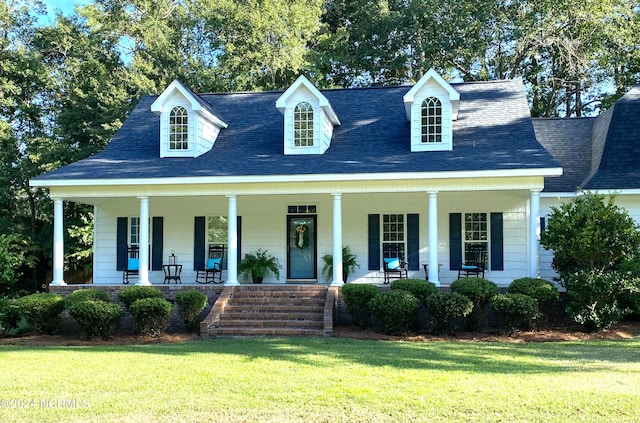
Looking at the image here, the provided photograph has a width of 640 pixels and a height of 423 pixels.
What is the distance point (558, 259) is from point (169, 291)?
9.58 m

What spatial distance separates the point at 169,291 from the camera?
15.6 m

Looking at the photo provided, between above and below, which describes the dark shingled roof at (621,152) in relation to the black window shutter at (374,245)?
above

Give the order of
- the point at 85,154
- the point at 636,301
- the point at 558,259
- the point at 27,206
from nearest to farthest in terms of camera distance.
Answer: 1. the point at 636,301
2. the point at 558,259
3. the point at 85,154
4. the point at 27,206

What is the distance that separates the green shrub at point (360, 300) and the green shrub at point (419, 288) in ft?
1.95

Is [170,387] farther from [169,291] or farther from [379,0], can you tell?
[379,0]

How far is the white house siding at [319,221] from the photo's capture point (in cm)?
1709

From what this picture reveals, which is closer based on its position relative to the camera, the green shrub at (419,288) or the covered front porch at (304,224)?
the green shrub at (419,288)

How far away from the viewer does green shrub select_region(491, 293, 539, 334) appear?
516 inches

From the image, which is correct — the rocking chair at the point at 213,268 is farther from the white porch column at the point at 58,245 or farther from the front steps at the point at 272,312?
the white porch column at the point at 58,245

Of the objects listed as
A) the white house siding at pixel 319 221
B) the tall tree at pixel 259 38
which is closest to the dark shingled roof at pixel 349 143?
the white house siding at pixel 319 221

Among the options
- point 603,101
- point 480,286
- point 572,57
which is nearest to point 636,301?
point 480,286

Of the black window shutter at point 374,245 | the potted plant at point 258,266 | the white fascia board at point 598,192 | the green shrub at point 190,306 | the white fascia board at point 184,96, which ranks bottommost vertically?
the green shrub at point 190,306

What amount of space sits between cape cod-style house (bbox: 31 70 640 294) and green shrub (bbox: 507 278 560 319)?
3.75ft

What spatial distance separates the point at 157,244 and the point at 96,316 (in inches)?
Result: 199
